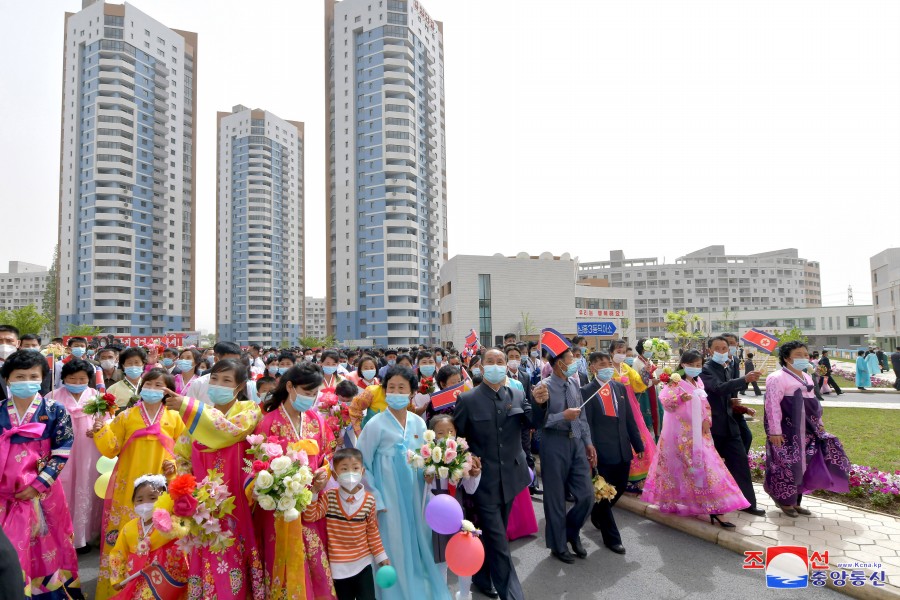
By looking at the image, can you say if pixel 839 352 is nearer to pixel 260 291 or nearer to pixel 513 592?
pixel 513 592

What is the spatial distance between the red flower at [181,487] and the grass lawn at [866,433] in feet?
29.7

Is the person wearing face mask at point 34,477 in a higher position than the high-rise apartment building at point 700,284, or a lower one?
lower

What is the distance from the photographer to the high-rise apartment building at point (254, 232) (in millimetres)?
78250

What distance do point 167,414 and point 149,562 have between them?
1.50 meters

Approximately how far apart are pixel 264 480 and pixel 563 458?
2.94 m

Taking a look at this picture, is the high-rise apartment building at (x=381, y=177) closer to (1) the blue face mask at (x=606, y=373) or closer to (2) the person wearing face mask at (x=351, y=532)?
(1) the blue face mask at (x=606, y=373)

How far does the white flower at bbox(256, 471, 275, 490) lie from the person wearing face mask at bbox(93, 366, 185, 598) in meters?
1.60

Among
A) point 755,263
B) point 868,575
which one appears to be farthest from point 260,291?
point 755,263

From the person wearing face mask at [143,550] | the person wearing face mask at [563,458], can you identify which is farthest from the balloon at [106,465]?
the person wearing face mask at [563,458]

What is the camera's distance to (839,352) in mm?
53719

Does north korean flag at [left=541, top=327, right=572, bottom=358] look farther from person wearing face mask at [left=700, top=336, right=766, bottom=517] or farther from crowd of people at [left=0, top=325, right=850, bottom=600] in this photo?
person wearing face mask at [left=700, top=336, right=766, bottom=517]

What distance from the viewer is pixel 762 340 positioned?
251 inches

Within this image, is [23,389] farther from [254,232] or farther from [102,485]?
[254,232]

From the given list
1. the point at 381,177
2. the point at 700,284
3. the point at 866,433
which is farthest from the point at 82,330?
the point at 700,284
